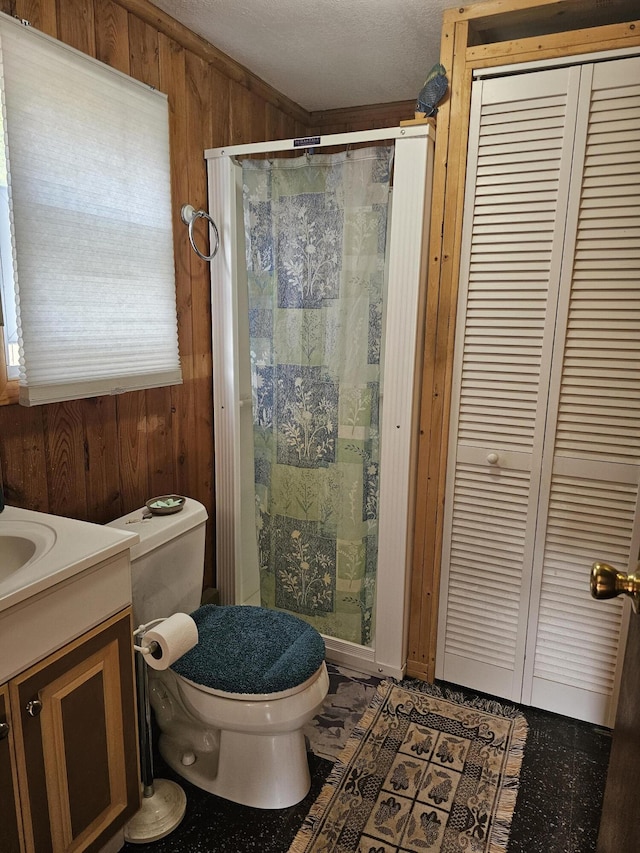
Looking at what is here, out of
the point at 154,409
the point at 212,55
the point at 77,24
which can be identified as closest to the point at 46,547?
the point at 154,409

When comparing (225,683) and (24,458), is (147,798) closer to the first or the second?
(225,683)

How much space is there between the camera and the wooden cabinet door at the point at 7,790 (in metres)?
1.08

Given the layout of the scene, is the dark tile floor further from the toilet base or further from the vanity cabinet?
the vanity cabinet

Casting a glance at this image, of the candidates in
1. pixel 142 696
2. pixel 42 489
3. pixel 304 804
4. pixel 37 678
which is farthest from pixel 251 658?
pixel 42 489

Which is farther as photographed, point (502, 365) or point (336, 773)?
point (502, 365)

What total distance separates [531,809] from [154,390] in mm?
1690

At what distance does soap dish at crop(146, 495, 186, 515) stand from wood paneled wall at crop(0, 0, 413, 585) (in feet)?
0.47

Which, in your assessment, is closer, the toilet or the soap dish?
the toilet

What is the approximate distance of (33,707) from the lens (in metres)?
1.13

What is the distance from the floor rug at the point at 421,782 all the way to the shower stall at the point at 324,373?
0.25 metres

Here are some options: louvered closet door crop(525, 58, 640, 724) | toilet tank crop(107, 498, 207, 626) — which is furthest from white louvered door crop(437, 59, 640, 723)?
toilet tank crop(107, 498, 207, 626)

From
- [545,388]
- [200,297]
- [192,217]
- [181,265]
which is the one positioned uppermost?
[192,217]

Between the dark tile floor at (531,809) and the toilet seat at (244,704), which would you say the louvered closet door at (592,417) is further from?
the toilet seat at (244,704)

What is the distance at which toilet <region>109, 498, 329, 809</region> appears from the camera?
1526mm
